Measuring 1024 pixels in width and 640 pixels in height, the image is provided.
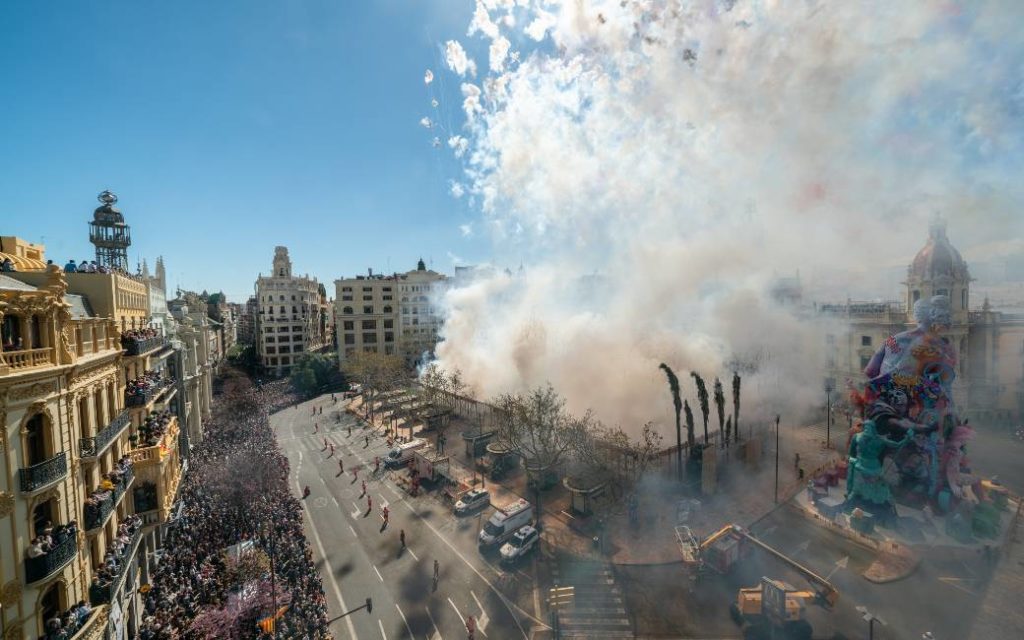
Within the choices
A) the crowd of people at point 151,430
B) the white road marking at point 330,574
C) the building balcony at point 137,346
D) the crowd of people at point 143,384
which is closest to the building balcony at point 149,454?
the crowd of people at point 151,430

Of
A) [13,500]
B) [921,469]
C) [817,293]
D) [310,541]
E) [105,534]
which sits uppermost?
[817,293]

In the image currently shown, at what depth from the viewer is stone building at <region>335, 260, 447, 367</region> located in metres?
80.4

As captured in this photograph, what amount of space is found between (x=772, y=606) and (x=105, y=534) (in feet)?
87.1

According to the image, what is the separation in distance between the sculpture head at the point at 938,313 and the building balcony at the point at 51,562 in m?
42.4

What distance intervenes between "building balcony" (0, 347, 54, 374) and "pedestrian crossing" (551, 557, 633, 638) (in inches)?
803

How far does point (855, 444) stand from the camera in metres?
27.2

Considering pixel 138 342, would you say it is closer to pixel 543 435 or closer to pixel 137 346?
pixel 137 346

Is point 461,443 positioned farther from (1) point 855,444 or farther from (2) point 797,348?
(2) point 797,348

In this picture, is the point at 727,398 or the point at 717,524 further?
the point at 727,398

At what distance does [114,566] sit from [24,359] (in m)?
8.40

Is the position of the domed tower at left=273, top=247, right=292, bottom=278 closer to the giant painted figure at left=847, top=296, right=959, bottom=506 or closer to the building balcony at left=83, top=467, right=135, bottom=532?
the building balcony at left=83, top=467, right=135, bottom=532

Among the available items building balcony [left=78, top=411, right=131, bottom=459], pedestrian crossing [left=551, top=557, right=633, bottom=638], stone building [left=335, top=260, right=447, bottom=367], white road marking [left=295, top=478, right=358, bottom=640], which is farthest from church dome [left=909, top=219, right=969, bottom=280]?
stone building [left=335, top=260, right=447, bottom=367]

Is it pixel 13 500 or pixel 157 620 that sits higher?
pixel 13 500

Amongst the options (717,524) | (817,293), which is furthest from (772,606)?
(817,293)
